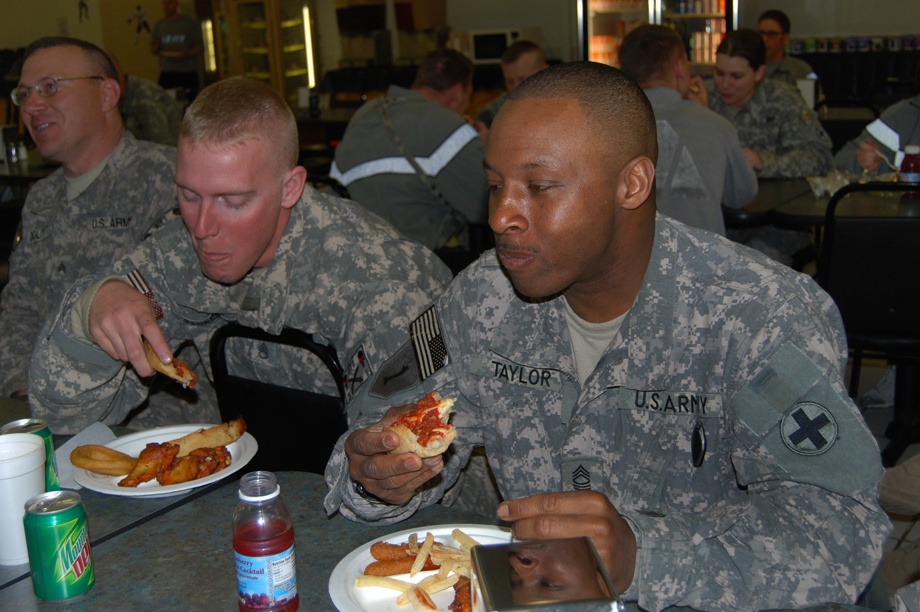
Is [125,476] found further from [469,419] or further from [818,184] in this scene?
[818,184]

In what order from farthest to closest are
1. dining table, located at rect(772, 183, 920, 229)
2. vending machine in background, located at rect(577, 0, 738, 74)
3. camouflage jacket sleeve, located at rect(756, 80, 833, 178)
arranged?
vending machine in background, located at rect(577, 0, 738, 74) < camouflage jacket sleeve, located at rect(756, 80, 833, 178) < dining table, located at rect(772, 183, 920, 229)

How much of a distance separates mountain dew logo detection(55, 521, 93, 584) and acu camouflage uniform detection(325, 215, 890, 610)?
1.33 ft

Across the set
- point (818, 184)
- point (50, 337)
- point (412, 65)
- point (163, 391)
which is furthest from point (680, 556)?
point (412, 65)

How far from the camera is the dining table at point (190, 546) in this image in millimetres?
1354

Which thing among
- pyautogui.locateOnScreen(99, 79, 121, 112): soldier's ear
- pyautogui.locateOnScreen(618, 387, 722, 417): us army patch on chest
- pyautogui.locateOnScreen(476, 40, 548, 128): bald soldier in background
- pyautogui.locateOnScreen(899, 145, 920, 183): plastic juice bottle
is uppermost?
pyautogui.locateOnScreen(476, 40, 548, 128): bald soldier in background

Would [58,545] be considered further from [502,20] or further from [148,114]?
[502,20]

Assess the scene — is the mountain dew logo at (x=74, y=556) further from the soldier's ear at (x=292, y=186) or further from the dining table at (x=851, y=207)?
the dining table at (x=851, y=207)

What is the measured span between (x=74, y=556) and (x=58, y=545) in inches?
1.3

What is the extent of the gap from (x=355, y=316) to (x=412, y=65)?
975 cm

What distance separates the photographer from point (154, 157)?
3.19 meters

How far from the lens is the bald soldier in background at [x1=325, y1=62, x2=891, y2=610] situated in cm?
129

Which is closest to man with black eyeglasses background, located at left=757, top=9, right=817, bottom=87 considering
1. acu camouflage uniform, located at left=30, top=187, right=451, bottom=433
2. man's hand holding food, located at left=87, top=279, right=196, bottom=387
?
acu camouflage uniform, located at left=30, top=187, right=451, bottom=433

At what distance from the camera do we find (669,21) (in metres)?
10.4

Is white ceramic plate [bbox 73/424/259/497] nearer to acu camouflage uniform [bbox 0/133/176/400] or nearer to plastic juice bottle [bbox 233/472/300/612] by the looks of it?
plastic juice bottle [bbox 233/472/300/612]
